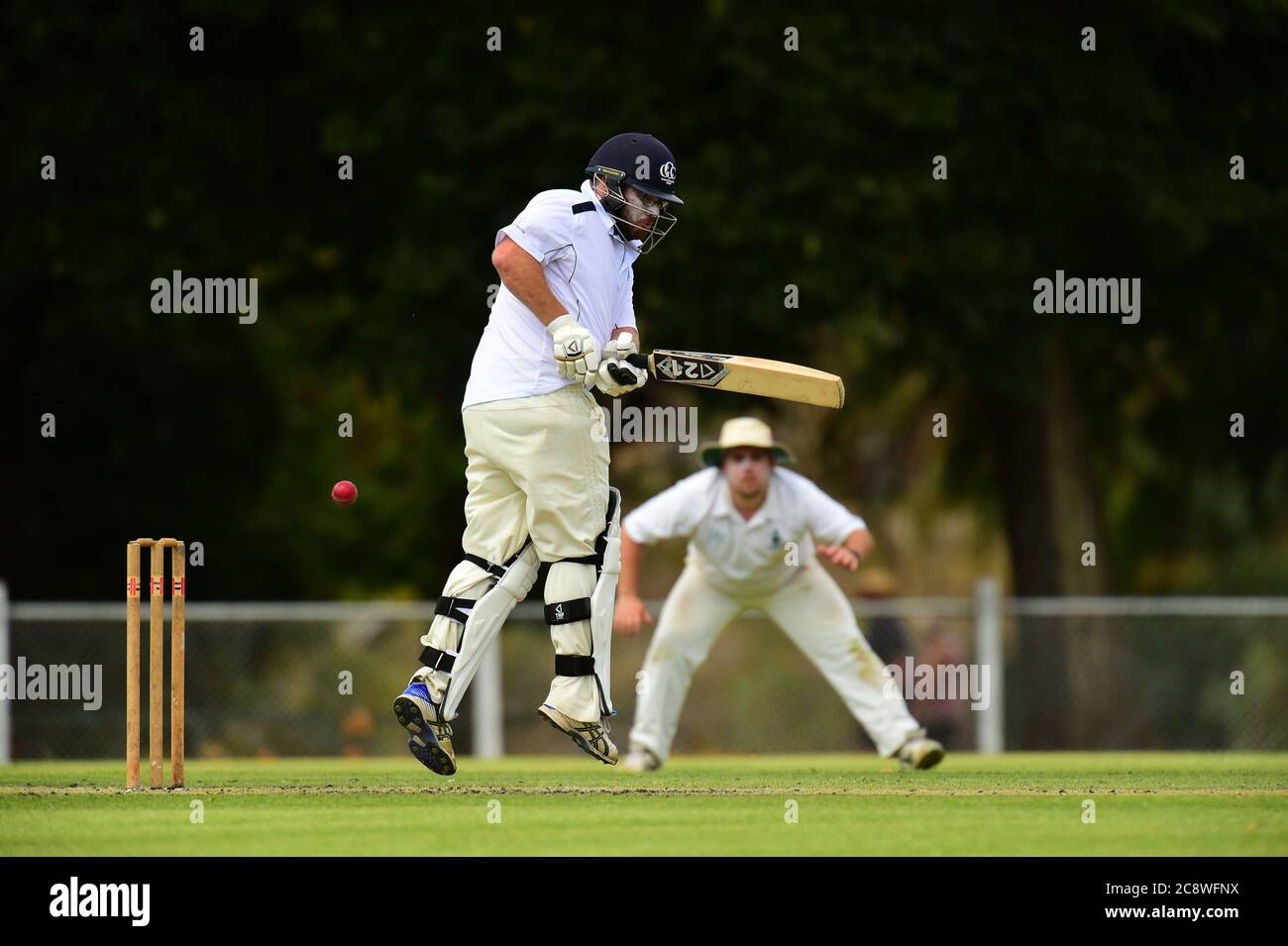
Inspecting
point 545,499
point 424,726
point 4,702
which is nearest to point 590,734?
point 424,726

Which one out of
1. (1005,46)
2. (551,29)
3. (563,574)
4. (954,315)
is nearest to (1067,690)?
(954,315)

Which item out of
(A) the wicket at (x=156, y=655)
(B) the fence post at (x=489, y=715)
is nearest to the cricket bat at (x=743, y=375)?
(A) the wicket at (x=156, y=655)

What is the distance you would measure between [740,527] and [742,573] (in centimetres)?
22

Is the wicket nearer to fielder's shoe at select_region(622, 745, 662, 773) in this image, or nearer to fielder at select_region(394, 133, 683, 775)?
fielder at select_region(394, 133, 683, 775)

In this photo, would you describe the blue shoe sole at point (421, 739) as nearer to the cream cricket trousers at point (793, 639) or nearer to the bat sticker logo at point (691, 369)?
the bat sticker logo at point (691, 369)

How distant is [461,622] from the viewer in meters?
7.45

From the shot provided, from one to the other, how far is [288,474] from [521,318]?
50.8 feet

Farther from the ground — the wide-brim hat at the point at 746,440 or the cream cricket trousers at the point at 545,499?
the wide-brim hat at the point at 746,440

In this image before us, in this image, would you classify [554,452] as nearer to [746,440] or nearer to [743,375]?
[743,375]

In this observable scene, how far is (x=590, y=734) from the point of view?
7.38 meters

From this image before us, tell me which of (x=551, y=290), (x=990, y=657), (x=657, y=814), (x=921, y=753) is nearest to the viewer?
(x=657, y=814)

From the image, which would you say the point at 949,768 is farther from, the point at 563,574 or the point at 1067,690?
the point at 1067,690

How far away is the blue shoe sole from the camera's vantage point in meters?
7.21

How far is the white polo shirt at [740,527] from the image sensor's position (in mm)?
10117
